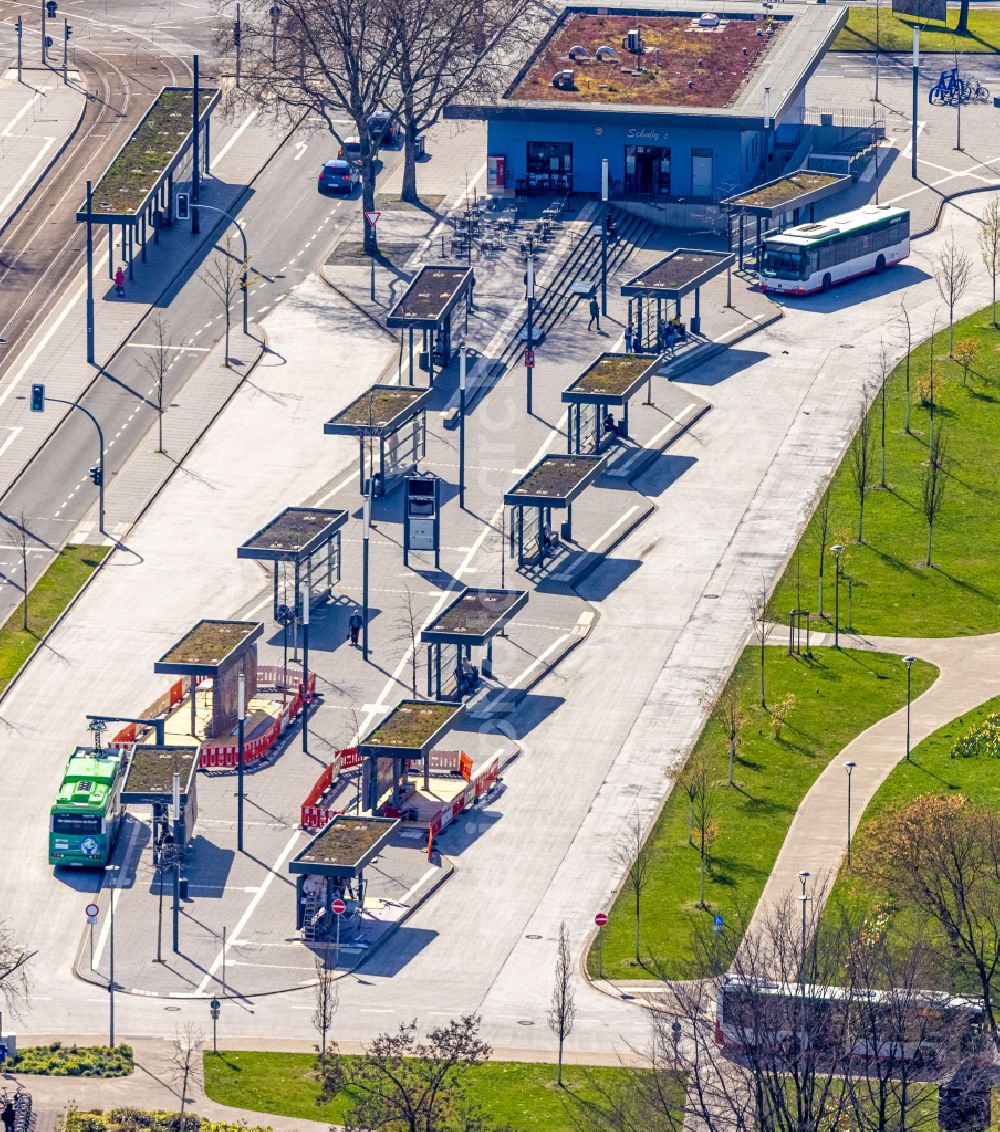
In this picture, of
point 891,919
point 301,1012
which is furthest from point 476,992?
point 891,919

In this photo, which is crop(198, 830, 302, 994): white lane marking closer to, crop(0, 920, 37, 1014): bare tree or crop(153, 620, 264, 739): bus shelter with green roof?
crop(0, 920, 37, 1014): bare tree

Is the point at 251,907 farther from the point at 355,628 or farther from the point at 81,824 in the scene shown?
the point at 355,628

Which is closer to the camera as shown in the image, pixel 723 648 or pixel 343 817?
pixel 343 817

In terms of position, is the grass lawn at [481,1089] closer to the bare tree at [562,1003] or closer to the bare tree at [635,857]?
the bare tree at [562,1003]

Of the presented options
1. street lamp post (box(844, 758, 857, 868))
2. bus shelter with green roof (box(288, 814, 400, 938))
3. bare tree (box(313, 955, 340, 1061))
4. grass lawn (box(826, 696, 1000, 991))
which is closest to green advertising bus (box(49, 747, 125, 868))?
bus shelter with green roof (box(288, 814, 400, 938))

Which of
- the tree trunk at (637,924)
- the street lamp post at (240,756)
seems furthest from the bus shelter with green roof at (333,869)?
the tree trunk at (637,924)

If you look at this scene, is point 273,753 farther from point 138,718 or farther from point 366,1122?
point 366,1122
